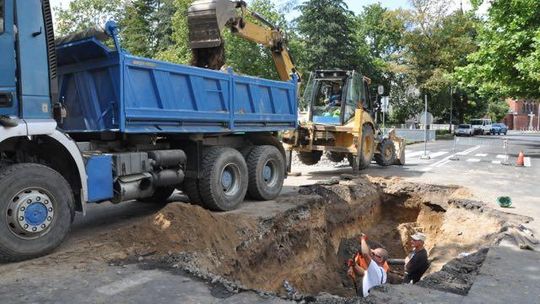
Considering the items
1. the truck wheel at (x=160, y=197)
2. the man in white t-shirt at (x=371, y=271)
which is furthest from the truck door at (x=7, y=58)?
the man in white t-shirt at (x=371, y=271)

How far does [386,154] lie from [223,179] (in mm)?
9916

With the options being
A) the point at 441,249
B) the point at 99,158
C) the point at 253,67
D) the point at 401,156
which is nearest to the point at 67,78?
the point at 99,158

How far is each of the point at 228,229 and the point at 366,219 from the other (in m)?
5.52

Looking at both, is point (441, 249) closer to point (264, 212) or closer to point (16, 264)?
point (264, 212)

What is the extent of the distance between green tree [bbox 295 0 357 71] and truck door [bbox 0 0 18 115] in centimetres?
3321

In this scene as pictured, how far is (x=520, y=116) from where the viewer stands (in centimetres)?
8988

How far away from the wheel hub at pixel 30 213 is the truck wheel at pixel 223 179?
9.90ft

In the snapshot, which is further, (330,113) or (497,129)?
(497,129)

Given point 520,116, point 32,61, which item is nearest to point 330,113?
point 32,61

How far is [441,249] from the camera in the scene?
362 inches

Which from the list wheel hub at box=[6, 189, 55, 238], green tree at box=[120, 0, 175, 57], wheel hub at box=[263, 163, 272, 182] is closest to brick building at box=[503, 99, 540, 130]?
green tree at box=[120, 0, 175, 57]

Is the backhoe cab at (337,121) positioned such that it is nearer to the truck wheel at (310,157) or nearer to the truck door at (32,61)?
the truck wheel at (310,157)

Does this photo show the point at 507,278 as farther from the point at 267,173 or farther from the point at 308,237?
the point at 267,173

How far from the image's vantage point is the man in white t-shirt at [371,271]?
641cm
